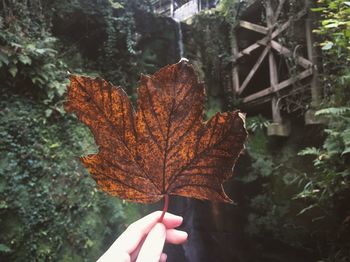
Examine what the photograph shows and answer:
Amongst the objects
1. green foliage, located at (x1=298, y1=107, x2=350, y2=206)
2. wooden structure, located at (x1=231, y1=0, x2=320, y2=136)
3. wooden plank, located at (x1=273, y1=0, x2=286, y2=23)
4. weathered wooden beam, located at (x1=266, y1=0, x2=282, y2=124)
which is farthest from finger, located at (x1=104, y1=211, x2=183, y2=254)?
wooden plank, located at (x1=273, y1=0, x2=286, y2=23)

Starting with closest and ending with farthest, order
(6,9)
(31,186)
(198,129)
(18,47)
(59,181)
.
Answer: (198,129)
(31,186)
(59,181)
(18,47)
(6,9)

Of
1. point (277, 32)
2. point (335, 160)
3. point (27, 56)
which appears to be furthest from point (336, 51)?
point (27, 56)

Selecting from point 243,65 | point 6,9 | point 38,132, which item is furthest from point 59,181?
point 243,65

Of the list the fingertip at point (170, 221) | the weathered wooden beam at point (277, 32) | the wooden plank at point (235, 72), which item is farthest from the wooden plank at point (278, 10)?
the fingertip at point (170, 221)

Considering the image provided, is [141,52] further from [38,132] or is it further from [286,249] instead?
[286,249]

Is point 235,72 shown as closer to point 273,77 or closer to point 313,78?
point 273,77

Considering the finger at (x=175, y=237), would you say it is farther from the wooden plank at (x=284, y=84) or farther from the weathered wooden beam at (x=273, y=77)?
the weathered wooden beam at (x=273, y=77)

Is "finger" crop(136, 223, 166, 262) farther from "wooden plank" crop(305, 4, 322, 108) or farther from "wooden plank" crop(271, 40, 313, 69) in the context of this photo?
"wooden plank" crop(271, 40, 313, 69)
